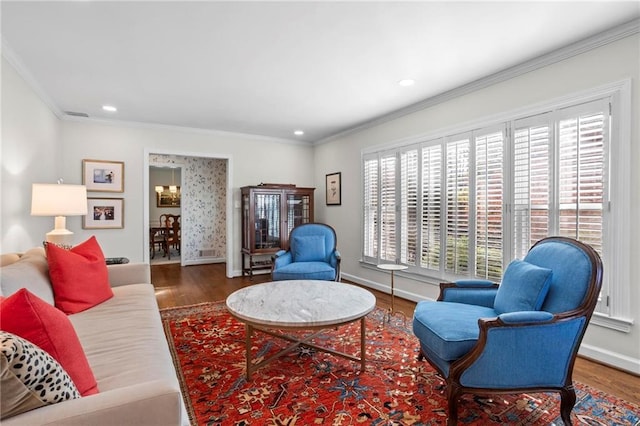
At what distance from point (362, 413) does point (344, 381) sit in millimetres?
335

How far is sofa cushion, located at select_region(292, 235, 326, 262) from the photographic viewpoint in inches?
159

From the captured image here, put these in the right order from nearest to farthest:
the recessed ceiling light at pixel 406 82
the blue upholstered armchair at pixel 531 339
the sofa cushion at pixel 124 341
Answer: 1. the sofa cushion at pixel 124 341
2. the blue upholstered armchair at pixel 531 339
3. the recessed ceiling light at pixel 406 82

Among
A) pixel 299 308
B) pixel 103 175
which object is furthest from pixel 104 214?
pixel 299 308

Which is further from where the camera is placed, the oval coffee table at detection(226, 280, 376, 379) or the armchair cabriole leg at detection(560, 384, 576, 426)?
the oval coffee table at detection(226, 280, 376, 379)

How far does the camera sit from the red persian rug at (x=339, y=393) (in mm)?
1728

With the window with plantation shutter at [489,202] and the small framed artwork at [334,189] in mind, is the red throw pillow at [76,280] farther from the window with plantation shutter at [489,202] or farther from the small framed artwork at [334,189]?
the small framed artwork at [334,189]

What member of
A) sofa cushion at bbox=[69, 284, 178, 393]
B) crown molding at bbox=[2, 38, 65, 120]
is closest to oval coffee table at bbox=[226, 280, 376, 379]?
sofa cushion at bbox=[69, 284, 178, 393]

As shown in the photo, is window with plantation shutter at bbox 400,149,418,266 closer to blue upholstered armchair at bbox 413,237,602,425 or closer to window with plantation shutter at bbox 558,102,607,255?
window with plantation shutter at bbox 558,102,607,255

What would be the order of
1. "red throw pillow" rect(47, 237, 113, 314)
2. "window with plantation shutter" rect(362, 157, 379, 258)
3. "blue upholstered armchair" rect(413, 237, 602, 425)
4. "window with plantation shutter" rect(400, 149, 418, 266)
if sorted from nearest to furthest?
1. "blue upholstered armchair" rect(413, 237, 602, 425)
2. "red throw pillow" rect(47, 237, 113, 314)
3. "window with plantation shutter" rect(400, 149, 418, 266)
4. "window with plantation shutter" rect(362, 157, 379, 258)

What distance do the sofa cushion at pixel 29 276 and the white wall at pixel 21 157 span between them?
27.4 inches

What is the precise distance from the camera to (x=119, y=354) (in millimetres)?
1495

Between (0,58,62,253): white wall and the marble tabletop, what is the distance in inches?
77.6

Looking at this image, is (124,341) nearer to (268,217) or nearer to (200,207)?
(268,217)

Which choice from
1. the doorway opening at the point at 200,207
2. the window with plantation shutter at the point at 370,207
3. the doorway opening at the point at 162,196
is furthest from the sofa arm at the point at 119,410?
the doorway opening at the point at 162,196
